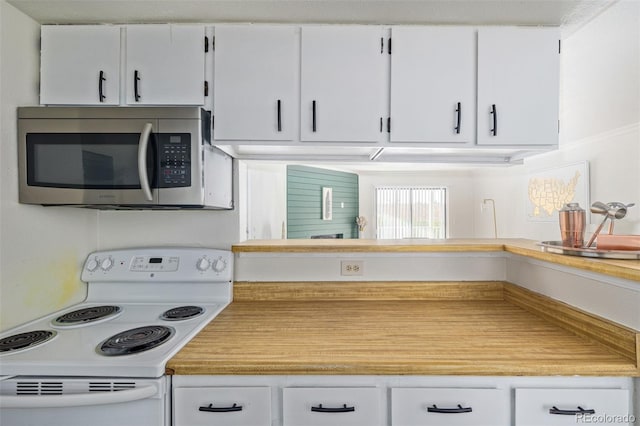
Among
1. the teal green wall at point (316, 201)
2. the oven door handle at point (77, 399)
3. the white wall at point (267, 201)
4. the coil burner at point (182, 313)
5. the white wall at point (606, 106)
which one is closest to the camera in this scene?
the oven door handle at point (77, 399)

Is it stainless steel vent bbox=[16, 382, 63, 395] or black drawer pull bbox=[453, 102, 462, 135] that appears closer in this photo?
stainless steel vent bbox=[16, 382, 63, 395]

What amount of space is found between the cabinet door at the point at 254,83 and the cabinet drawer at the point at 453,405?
114 centimetres

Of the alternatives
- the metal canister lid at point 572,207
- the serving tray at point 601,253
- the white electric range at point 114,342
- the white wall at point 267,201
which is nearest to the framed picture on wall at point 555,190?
the metal canister lid at point 572,207

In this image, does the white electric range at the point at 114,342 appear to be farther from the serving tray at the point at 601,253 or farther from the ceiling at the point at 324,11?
the serving tray at the point at 601,253

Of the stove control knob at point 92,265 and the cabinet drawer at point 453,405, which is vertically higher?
the stove control knob at point 92,265

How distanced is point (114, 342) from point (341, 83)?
1417mm

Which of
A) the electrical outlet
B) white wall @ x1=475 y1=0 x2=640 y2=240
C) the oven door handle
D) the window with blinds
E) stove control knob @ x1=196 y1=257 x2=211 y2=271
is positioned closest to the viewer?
the oven door handle

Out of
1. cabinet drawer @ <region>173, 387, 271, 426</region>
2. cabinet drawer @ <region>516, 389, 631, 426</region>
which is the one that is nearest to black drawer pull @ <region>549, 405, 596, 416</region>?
cabinet drawer @ <region>516, 389, 631, 426</region>

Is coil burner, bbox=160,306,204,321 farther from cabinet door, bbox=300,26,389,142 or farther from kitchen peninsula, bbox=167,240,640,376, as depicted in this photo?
cabinet door, bbox=300,26,389,142

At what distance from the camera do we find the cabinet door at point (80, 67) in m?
1.44

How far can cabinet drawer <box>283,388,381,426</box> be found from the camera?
1.02 metres

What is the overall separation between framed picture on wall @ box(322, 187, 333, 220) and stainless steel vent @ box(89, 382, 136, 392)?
5315mm

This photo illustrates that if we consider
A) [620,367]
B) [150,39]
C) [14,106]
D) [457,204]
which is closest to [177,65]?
[150,39]

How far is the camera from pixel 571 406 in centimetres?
101
